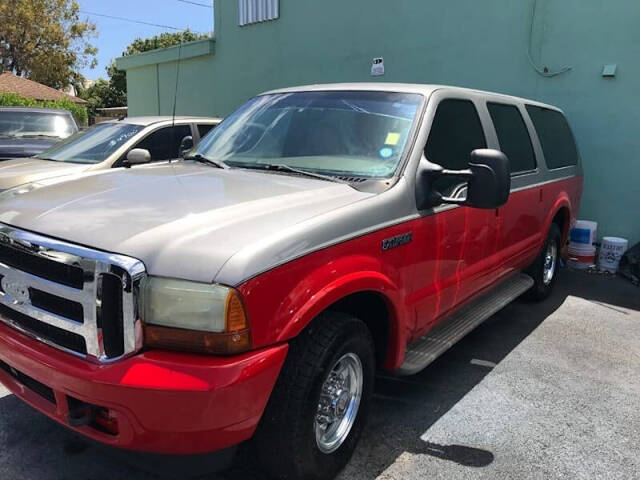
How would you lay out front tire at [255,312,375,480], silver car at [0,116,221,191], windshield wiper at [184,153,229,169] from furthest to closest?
1. silver car at [0,116,221,191]
2. windshield wiper at [184,153,229,169]
3. front tire at [255,312,375,480]

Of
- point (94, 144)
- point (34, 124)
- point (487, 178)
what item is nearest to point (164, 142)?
point (94, 144)

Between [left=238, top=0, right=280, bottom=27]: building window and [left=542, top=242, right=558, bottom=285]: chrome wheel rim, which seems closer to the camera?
[left=542, top=242, right=558, bottom=285]: chrome wheel rim

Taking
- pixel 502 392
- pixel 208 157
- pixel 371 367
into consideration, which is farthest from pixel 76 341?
pixel 502 392

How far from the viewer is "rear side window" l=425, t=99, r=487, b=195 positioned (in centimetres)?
331

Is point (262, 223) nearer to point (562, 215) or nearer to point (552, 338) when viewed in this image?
point (552, 338)

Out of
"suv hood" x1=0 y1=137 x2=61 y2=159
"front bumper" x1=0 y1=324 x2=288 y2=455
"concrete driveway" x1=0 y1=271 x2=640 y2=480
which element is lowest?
"concrete driveway" x1=0 y1=271 x2=640 y2=480

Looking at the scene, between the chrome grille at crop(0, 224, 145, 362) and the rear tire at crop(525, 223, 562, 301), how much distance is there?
423cm

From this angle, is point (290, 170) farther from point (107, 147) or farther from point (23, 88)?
point (23, 88)

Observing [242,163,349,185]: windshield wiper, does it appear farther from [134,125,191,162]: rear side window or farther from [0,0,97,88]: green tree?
[0,0,97,88]: green tree

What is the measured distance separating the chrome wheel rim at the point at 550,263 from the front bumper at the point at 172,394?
419 cm

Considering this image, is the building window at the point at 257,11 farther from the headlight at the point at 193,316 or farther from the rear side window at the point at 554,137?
the headlight at the point at 193,316

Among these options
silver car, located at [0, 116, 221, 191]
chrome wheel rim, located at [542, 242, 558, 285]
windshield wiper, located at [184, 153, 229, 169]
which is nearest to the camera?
windshield wiper, located at [184, 153, 229, 169]

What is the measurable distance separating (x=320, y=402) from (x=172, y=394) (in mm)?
801

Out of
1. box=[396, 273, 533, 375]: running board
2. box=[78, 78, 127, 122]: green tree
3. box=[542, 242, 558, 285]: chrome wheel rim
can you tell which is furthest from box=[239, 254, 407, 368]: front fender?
box=[78, 78, 127, 122]: green tree
